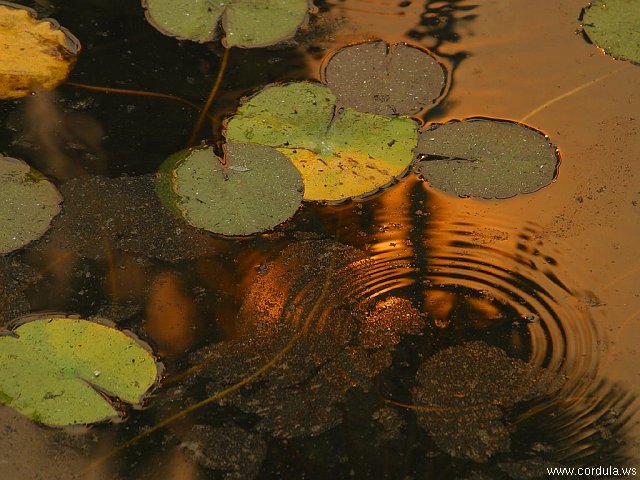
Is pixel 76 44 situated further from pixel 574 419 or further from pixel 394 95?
pixel 574 419

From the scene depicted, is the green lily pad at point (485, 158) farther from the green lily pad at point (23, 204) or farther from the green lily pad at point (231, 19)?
the green lily pad at point (23, 204)

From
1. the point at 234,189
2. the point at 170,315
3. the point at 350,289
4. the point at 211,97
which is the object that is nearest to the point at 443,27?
the point at 211,97

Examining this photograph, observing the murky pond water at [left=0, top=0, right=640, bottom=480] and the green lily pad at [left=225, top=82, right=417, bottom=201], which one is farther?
the green lily pad at [left=225, top=82, right=417, bottom=201]

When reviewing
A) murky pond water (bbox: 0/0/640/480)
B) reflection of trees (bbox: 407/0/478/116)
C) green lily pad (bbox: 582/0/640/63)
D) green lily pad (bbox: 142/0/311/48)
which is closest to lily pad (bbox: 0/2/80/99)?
murky pond water (bbox: 0/0/640/480)

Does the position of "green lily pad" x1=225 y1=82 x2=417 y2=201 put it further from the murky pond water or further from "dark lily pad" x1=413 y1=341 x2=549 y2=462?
"dark lily pad" x1=413 y1=341 x2=549 y2=462

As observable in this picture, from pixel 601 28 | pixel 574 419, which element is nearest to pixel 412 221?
pixel 574 419

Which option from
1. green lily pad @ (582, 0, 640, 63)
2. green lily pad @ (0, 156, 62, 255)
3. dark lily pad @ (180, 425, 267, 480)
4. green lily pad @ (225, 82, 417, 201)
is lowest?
dark lily pad @ (180, 425, 267, 480)
